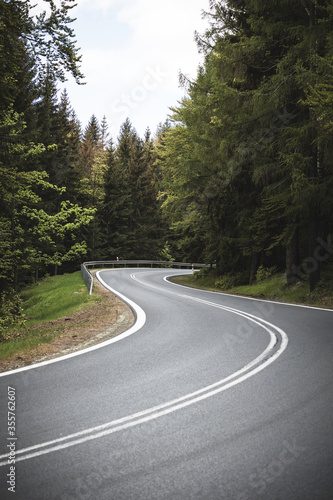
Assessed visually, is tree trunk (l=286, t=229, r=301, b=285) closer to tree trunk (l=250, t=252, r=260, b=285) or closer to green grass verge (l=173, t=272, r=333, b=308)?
green grass verge (l=173, t=272, r=333, b=308)

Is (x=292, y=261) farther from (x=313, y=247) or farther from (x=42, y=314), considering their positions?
(x=42, y=314)

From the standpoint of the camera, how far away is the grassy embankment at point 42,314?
7.60m

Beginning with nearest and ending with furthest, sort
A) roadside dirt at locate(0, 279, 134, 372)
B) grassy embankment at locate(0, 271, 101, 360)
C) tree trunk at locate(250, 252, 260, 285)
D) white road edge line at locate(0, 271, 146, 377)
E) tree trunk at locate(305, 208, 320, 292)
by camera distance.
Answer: white road edge line at locate(0, 271, 146, 377), roadside dirt at locate(0, 279, 134, 372), grassy embankment at locate(0, 271, 101, 360), tree trunk at locate(305, 208, 320, 292), tree trunk at locate(250, 252, 260, 285)

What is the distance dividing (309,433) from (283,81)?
41.2 feet

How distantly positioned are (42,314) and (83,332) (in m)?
9.61

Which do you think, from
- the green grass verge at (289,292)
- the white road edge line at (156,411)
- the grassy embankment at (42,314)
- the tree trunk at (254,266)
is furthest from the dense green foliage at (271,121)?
the grassy embankment at (42,314)

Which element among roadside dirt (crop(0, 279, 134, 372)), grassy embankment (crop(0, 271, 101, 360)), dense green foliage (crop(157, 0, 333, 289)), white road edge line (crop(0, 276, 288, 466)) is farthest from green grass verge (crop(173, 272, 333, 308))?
grassy embankment (crop(0, 271, 101, 360))

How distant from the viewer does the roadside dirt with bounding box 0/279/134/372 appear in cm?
634

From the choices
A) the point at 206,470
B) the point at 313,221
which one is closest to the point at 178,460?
the point at 206,470

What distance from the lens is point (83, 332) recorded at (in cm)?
841

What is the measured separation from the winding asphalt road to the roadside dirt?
543 mm

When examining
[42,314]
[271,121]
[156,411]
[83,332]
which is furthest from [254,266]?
[156,411]

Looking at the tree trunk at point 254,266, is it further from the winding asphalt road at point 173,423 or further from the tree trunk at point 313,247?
the winding asphalt road at point 173,423

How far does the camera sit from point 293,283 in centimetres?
1585
